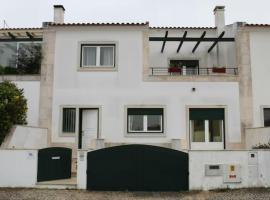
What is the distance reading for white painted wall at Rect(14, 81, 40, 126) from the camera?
684 inches

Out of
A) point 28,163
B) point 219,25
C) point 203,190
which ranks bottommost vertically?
point 203,190

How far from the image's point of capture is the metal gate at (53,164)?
1298 cm

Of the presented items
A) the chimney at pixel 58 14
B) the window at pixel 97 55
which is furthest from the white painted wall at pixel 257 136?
the chimney at pixel 58 14

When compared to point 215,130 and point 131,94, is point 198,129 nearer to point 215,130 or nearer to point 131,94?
point 215,130

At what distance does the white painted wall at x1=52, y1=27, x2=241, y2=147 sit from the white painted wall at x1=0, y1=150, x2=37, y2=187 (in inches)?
171

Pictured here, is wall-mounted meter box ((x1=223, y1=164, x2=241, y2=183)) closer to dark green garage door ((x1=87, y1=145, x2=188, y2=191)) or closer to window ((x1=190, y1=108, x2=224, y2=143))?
dark green garage door ((x1=87, y1=145, x2=188, y2=191))

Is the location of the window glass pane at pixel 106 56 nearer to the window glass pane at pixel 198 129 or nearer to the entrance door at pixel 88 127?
the entrance door at pixel 88 127

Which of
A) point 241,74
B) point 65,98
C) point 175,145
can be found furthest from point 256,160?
point 65,98

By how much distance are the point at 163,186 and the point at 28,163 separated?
494 centimetres

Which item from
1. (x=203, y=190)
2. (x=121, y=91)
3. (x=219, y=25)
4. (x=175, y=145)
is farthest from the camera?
(x=219, y=25)

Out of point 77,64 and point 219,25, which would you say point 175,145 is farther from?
point 219,25

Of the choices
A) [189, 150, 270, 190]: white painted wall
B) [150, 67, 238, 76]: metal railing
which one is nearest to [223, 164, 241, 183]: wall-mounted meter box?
[189, 150, 270, 190]: white painted wall

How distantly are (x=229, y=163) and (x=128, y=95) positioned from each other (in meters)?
6.76

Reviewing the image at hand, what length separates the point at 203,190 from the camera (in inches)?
482
